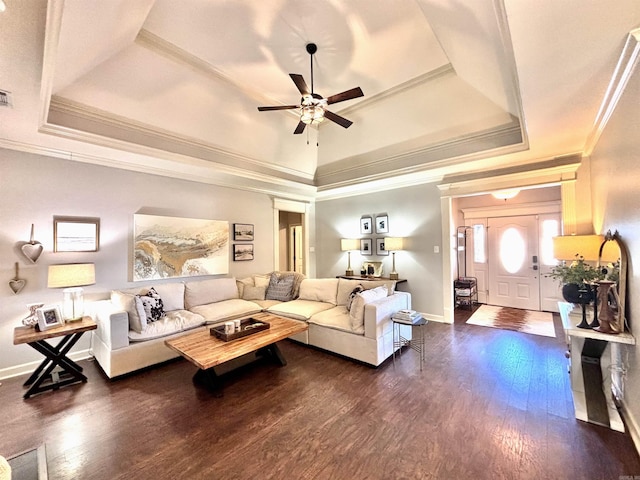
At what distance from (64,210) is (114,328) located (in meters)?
1.66

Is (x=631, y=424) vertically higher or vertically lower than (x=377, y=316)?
lower

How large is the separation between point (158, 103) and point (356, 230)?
4.08 meters

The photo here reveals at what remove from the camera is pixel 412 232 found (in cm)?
510

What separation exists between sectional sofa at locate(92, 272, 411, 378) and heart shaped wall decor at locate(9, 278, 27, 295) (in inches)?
28.2

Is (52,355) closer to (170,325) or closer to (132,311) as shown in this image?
(132,311)

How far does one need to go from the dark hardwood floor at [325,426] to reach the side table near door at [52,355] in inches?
4.8

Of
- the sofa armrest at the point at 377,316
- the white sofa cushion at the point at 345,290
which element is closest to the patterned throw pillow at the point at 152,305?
the white sofa cushion at the point at 345,290

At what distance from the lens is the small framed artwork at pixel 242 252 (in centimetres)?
505

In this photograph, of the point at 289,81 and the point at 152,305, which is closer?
the point at 152,305

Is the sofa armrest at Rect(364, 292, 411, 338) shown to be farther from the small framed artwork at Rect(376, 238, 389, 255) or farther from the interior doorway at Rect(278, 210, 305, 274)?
the interior doorway at Rect(278, 210, 305, 274)

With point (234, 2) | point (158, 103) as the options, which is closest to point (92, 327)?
point (158, 103)

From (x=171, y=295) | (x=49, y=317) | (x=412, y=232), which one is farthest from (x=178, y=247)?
(x=412, y=232)

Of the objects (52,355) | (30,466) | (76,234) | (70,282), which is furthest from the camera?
(76,234)

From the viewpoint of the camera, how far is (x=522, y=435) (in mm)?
1953
